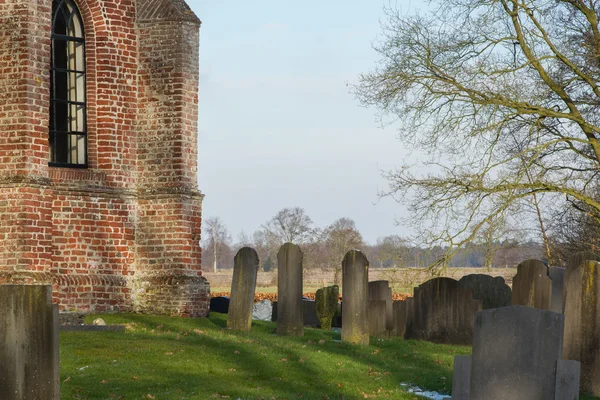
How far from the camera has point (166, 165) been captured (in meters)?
20.2

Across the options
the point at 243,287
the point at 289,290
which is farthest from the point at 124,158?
the point at 289,290

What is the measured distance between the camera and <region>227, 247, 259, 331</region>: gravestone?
16516mm

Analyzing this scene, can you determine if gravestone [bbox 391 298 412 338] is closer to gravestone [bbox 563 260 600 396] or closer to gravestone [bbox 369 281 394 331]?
gravestone [bbox 369 281 394 331]

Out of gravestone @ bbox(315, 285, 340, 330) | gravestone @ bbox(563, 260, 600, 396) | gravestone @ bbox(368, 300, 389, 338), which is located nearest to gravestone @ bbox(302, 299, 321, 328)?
gravestone @ bbox(315, 285, 340, 330)

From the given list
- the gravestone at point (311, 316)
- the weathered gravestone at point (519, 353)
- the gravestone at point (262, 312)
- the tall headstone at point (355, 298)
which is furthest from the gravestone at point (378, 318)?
the weathered gravestone at point (519, 353)

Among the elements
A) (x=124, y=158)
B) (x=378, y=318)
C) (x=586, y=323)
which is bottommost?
(x=378, y=318)

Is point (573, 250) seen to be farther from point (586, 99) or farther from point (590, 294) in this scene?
point (590, 294)

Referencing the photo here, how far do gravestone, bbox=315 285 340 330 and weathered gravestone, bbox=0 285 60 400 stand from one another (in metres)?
13.4

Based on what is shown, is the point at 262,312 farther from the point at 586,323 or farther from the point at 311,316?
the point at 586,323

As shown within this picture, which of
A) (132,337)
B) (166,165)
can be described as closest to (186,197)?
(166,165)

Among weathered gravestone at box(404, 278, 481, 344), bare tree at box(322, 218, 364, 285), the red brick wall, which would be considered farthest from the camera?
bare tree at box(322, 218, 364, 285)

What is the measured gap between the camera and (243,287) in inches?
651

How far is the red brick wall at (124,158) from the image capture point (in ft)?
61.1

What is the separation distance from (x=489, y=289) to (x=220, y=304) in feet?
21.0
